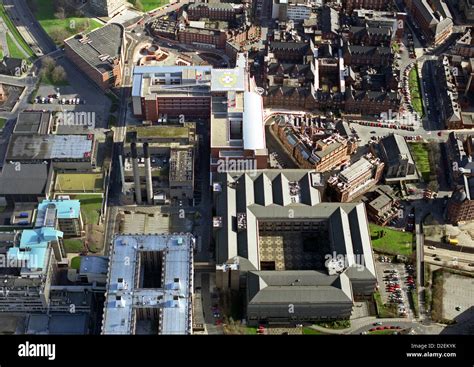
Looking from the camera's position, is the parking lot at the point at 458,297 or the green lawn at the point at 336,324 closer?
the green lawn at the point at 336,324

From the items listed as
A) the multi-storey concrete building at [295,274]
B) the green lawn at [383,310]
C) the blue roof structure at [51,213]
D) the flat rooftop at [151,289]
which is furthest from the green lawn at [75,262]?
the green lawn at [383,310]

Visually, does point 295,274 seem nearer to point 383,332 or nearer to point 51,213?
point 383,332

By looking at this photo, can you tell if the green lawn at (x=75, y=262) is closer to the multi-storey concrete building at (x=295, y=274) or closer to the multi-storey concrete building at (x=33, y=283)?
the multi-storey concrete building at (x=33, y=283)

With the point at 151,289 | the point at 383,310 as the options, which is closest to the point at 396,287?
the point at 383,310

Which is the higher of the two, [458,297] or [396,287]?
[396,287]
